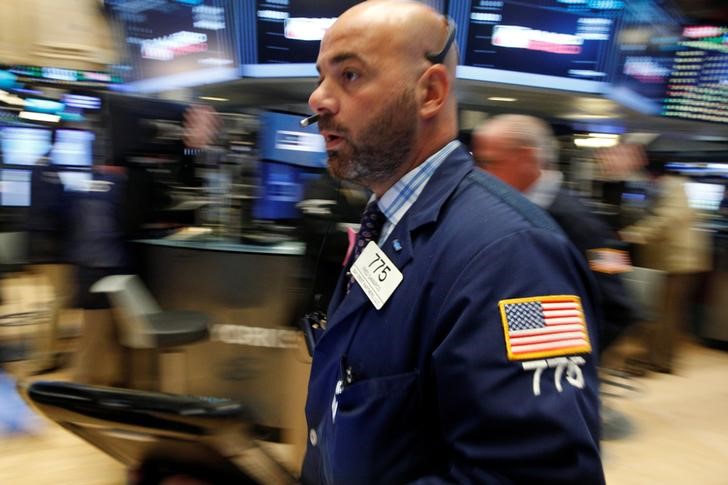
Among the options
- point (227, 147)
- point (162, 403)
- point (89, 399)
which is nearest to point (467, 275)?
point (162, 403)

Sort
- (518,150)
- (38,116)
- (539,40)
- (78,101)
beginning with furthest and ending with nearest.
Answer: (78,101), (38,116), (539,40), (518,150)

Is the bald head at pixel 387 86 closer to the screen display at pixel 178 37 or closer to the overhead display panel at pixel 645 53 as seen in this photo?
the screen display at pixel 178 37

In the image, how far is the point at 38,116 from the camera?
8.98m

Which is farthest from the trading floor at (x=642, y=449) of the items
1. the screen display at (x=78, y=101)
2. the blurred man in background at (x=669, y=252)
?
the screen display at (x=78, y=101)

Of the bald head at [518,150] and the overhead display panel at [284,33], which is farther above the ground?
the overhead display panel at [284,33]

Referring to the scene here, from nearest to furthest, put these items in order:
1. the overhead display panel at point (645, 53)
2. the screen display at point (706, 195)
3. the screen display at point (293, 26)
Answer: the screen display at point (293, 26) < the overhead display panel at point (645, 53) < the screen display at point (706, 195)

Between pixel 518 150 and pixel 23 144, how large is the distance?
27.4 ft

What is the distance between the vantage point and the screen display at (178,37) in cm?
498

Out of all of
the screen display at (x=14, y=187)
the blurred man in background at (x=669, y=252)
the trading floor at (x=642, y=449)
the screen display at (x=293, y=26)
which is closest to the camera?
the trading floor at (x=642, y=449)

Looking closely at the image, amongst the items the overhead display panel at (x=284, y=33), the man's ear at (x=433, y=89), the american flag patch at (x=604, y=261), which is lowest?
the american flag patch at (x=604, y=261)

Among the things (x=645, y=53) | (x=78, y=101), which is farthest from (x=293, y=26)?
(x=78, y=101)

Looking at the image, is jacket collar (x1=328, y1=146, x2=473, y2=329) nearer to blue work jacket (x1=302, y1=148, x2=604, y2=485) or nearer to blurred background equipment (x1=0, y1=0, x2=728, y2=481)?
blue work jacket (x1=302, y1=148, x2=604, y2=485)

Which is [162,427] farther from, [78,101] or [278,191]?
[78,101]

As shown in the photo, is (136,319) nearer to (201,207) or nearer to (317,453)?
(201,207)
